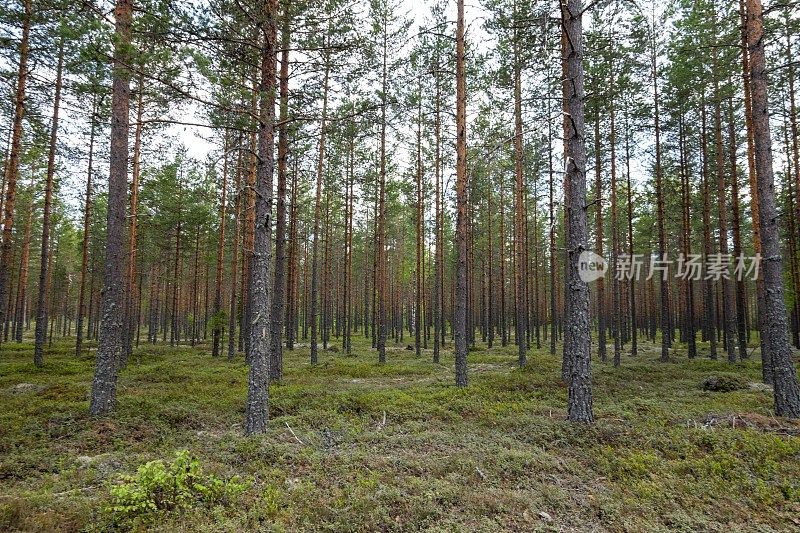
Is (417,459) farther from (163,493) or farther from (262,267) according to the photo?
(262,267)

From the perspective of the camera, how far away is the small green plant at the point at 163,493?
3.89 m

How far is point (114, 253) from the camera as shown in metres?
8.46

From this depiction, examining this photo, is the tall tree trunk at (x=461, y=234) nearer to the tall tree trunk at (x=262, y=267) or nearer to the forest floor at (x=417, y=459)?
the forest floor at (x=417, y=459)

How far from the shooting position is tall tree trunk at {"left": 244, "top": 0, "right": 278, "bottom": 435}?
23.4 ft

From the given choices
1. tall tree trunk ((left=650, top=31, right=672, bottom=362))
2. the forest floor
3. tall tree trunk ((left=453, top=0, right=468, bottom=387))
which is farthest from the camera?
tall tree trunk ((left=650, top=31, right=672, bottom=362))

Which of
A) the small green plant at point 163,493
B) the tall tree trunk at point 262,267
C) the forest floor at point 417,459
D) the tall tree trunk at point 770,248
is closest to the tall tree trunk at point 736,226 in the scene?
the forest floor at point 417,459

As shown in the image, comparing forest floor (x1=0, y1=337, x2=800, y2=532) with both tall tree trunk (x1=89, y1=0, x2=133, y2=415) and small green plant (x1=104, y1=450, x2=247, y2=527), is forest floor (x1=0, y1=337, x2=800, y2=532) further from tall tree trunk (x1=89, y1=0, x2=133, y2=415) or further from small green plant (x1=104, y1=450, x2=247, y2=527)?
A: tall tree trunk (x1=89, y1=0, x2=133, y2=415)

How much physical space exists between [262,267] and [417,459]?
4.32m

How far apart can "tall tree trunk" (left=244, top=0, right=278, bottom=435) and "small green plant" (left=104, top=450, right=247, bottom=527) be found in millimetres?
2479

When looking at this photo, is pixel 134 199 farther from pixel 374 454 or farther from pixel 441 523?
pixel 441 523

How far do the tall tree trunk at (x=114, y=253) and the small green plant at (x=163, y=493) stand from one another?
428 cm

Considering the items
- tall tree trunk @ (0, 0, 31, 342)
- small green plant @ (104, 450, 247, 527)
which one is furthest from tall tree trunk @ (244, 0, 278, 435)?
tall tree trunk @ (0, 0, 31, 342)

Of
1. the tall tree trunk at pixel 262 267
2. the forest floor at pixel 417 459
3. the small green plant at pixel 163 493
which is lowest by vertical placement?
the forest floor at pixel 417 459

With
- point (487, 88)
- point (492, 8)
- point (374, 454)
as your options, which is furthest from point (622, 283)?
point (374, 454)
